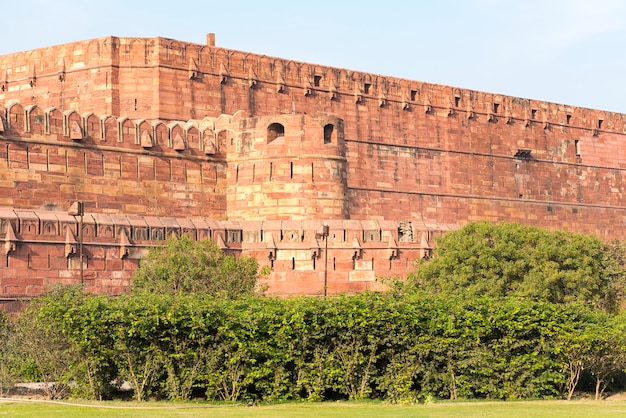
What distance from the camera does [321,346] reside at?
2242 cm

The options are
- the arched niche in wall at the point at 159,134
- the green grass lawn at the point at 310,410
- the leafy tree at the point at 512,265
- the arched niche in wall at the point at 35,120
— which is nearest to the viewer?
the green grass lawn at the point at 310,410

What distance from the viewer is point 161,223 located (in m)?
35.0

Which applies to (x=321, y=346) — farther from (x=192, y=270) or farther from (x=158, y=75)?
(x=158, y=75)

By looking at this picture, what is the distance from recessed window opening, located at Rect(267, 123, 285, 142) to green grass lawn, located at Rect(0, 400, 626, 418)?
1796cm

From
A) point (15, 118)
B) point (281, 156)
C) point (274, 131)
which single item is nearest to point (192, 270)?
point (15, 118)

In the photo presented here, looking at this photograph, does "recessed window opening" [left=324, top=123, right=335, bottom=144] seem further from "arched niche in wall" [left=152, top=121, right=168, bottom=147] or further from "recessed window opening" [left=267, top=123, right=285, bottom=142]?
"arched niche in wall" [left=152, top=121, right=168, bottom=147]

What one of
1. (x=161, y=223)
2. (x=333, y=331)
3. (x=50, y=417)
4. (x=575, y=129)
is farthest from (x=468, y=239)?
(x=575, y=129)

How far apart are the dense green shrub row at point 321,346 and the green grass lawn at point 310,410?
2.05ft

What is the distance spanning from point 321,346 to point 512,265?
12218 millimetres

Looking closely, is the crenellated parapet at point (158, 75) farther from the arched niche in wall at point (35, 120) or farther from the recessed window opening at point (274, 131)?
the arched niche in wall at point (35, 120)

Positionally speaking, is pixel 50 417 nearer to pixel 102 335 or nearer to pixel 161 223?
pixel 102 335

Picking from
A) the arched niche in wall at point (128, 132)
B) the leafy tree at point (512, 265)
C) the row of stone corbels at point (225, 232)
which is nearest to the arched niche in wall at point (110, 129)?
the arched niche in wall at point (128, 132)

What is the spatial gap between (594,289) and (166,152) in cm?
1349

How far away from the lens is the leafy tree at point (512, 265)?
33125 millimetres
